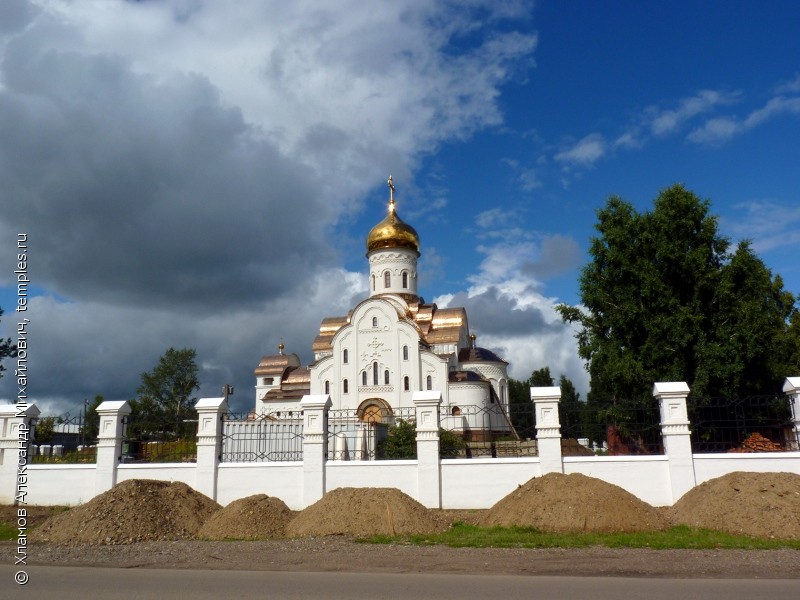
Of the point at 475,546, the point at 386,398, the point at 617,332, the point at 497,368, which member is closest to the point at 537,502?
the point at 475,546

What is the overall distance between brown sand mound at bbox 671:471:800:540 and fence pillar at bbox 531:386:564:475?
227cm

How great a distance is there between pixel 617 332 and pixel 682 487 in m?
9.58

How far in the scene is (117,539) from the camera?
30.9 ft

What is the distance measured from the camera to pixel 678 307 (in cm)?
1877

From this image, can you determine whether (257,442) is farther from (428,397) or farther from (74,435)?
(428,397)

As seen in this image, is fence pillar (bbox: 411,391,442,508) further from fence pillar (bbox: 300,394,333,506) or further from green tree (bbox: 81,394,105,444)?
green tree (bbox: 81,394,105,444)

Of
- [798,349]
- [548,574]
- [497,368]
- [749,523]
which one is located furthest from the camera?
[497,368]

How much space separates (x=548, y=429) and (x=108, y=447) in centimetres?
883

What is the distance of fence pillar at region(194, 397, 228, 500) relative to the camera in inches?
490

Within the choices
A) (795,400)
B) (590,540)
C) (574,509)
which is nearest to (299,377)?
(795,400)

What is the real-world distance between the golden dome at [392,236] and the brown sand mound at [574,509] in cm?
3195

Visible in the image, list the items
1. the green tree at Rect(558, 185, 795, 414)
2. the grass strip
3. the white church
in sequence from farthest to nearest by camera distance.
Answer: the white church, the green tree at Rect(558, 185, 795, 414), the grass strip

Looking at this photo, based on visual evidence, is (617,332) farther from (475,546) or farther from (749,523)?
(475,546)

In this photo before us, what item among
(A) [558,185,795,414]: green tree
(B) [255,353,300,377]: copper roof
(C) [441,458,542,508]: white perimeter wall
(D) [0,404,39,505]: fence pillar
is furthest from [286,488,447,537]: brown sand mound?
(B) [255,353,300,377]: copper roof
